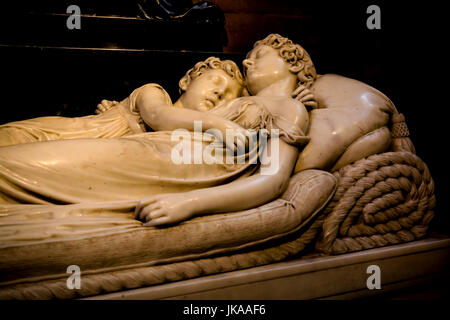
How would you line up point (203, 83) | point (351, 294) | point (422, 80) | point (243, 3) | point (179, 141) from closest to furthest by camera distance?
point (351, 294) < point (179, 141) < point (203, 83) < point (422, 80) < point (243, 3)

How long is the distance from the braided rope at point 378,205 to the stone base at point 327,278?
2.7 inches

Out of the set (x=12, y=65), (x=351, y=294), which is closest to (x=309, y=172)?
(x=351, y=294)

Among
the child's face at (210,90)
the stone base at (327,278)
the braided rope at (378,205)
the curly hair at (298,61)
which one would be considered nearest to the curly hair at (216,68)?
the child's face at (210,90)

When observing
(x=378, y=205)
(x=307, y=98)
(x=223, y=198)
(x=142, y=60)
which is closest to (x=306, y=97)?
(x=307, y=98)

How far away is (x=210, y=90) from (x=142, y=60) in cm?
79

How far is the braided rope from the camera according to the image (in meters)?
1.82

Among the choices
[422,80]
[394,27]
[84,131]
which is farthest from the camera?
[394,27]

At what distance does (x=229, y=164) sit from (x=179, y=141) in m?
0.30

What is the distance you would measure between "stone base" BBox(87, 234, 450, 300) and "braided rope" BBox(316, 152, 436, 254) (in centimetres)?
7

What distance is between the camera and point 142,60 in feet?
9.02

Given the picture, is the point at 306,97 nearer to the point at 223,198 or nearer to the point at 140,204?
the point at 223,198

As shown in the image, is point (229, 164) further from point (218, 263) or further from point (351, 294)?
point (351, 294)

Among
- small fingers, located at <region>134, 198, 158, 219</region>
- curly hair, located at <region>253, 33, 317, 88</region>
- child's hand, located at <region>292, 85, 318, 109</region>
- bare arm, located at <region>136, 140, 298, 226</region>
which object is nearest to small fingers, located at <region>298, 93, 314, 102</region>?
child's hand, located at <region>292, 85, 318, 109</region>

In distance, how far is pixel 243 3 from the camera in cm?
355
